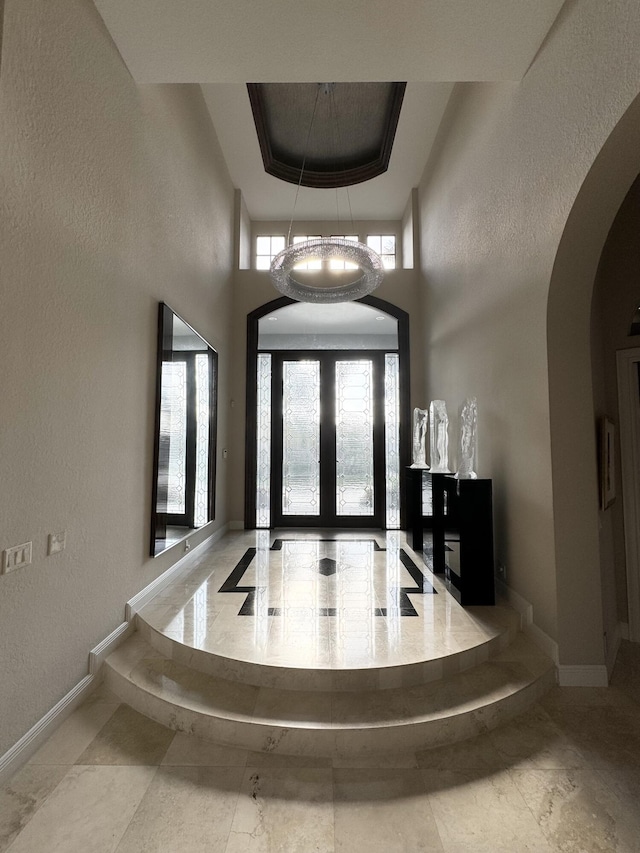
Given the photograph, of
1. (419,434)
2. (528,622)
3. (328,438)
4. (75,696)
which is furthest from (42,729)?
(328,438)

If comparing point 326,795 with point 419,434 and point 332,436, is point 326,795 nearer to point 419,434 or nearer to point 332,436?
point 419,434

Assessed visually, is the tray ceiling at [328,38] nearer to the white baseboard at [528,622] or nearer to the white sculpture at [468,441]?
the white sculpture at [468,441]

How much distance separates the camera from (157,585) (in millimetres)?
3416

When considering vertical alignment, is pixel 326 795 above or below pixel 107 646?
below

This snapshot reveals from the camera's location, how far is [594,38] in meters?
2.15

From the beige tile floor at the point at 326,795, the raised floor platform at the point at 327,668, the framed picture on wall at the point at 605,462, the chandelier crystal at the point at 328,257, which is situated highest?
the chandelier crystal at the point at 328,257

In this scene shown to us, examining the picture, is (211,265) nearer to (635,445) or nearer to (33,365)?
(33,365)

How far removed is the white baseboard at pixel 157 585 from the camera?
295cm

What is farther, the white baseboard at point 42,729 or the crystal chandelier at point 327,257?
the crystal chandelier at point 327,257

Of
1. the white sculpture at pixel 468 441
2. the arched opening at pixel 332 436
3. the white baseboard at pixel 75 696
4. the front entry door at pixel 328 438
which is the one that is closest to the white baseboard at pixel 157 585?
the white baseboard at pixel 75 696

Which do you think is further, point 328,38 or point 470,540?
point 470,540

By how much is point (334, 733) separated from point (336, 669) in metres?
0.31

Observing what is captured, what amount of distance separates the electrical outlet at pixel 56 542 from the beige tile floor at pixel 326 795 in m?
0.88

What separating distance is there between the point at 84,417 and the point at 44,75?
1.67 m
